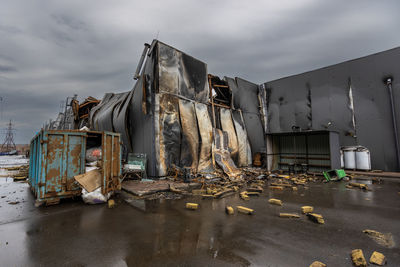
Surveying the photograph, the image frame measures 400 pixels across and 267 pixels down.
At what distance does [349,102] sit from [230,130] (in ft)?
25.7

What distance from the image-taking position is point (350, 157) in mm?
10984

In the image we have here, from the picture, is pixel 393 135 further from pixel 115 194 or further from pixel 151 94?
pixel 115 194

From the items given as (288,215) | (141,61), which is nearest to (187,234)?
(288,215)

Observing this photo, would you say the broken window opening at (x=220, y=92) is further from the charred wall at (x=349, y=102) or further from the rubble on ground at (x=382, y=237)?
the rubble on ground at (x=382, y=237)

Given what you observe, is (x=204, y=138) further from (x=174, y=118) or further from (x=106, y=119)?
(x=106, y=119)

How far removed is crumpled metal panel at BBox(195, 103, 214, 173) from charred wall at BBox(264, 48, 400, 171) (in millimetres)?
7530

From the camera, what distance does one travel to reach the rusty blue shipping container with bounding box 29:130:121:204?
15.8 ft

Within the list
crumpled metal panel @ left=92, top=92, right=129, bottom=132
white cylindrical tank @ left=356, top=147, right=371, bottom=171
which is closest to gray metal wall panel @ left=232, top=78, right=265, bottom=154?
white cylindrical tank @ left=356, top=147, right=371, bottom=171

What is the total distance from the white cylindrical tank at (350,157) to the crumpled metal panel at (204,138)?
324 inches

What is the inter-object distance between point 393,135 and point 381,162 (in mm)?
1654

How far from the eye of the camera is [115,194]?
6.14 metres

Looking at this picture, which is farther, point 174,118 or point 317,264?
point 174,118

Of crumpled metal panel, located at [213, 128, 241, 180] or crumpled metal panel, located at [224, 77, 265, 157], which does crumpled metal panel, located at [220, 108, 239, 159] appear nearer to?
crumpled metal panel, located at [213, 128, 241, 180]

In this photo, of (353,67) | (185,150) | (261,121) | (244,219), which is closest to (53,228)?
(244,219)
